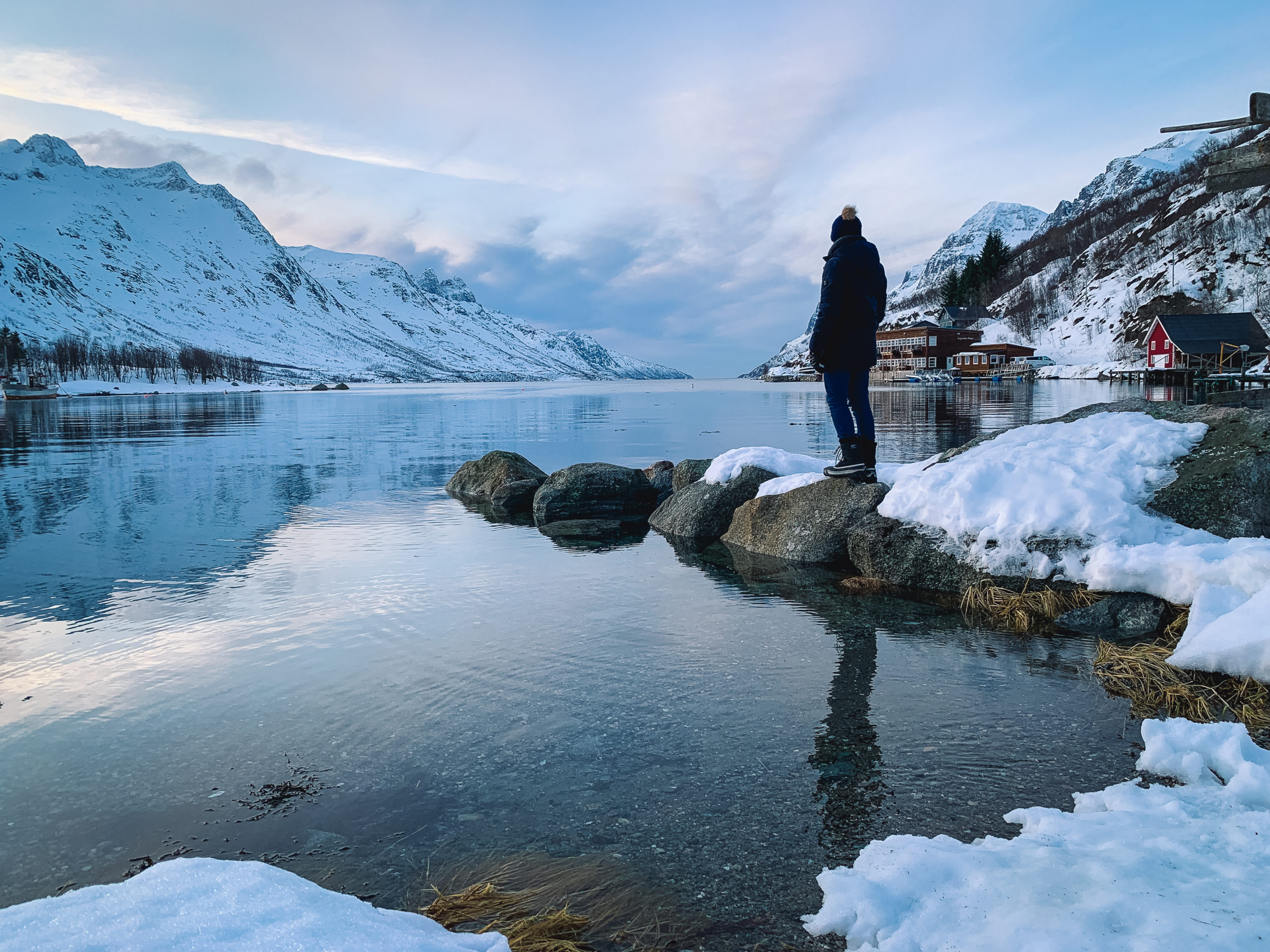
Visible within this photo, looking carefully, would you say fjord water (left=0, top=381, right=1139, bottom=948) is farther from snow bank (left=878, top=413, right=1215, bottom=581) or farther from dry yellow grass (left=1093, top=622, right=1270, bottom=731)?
snow bank (left=878, top=413, right=1215, bottom=581)

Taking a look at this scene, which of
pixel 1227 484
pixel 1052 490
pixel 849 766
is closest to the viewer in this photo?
pixel 849 766

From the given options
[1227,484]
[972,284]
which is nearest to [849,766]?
[1227,484]

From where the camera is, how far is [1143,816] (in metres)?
3.68

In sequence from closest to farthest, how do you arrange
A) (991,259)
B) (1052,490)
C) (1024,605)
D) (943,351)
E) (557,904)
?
(557,904) → (1024,605) → (1052,490) → (943,351) → (991,259)

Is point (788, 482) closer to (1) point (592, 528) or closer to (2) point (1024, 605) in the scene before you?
(1) point (592, 528)

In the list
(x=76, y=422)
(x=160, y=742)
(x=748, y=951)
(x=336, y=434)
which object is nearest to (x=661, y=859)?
(x=748, y=951)

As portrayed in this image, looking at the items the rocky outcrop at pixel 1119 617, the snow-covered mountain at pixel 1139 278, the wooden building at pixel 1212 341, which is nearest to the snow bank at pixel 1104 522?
the rocky outcrop at pixel 1119 617

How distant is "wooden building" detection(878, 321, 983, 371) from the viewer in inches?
4975

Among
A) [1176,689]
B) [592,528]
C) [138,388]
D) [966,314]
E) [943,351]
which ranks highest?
[966,314]

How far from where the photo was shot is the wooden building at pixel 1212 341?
65.2 meters

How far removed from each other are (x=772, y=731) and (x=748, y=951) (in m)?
2.06

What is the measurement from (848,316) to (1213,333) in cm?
7785

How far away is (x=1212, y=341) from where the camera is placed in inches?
2655

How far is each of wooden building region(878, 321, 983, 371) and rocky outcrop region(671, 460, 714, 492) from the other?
386ft
